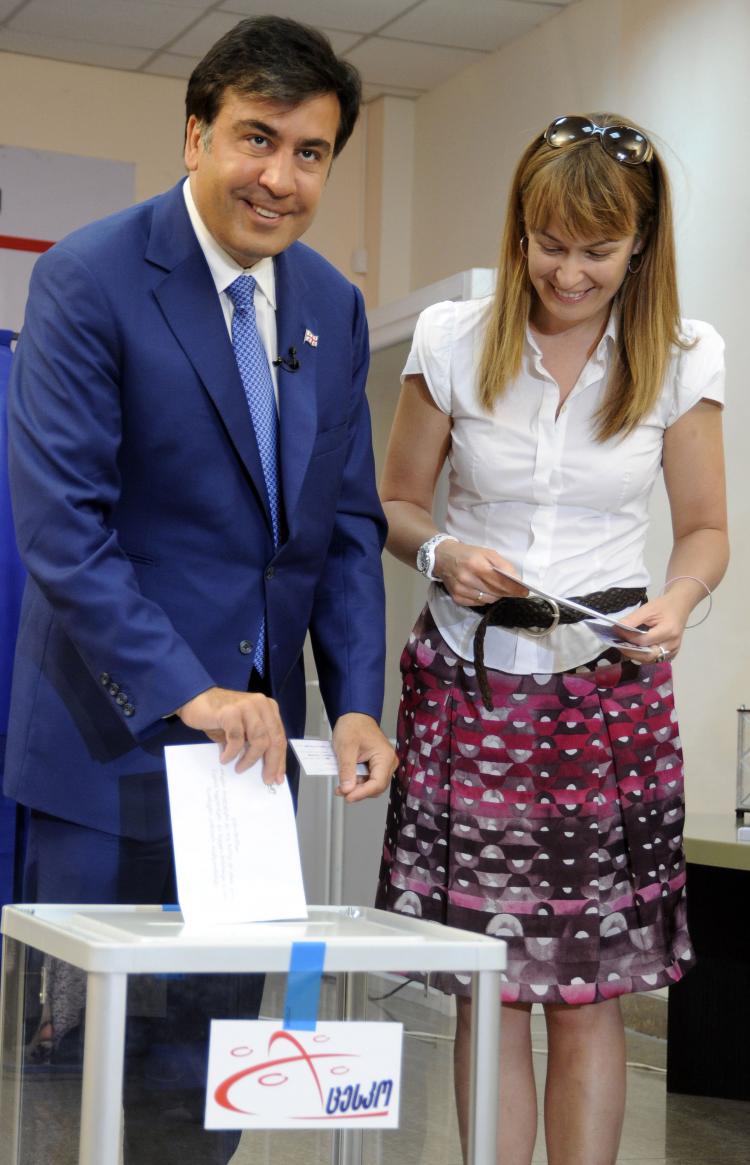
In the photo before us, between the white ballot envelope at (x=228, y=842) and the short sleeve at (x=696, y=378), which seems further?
the short sleeve at (x=696, y=378)

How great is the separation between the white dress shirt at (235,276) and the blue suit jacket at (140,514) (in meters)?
0.02

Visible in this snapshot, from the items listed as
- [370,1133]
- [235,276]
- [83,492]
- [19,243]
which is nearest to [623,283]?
[235,276]

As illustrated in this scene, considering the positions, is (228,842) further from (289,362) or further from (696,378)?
(696,378)

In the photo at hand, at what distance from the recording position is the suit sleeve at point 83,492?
1507mm

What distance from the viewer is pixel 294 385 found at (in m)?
1.71

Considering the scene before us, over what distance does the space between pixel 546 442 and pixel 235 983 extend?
89cm

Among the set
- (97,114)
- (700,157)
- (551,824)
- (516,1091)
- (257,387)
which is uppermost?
(97,114)

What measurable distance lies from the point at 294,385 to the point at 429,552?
0.34m

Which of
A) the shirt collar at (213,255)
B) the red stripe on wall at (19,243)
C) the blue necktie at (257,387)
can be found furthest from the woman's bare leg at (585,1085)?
the red stripe on wall at (19,243)

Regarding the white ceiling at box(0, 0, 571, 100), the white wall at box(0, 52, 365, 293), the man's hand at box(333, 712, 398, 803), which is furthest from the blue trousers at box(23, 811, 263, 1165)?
the white wall at box(0, 52, 365, 293)

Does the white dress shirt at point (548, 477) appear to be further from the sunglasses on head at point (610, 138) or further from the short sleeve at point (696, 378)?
the sunglasses on head at point (610, 138)

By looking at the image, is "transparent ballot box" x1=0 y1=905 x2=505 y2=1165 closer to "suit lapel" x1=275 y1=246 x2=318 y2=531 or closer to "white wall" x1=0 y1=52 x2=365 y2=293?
"suit lapel" x1=275 y1=246 x2=318 y2=531

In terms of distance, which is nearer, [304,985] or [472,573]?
[304,985]

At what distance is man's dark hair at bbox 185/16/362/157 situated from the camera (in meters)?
1.58
